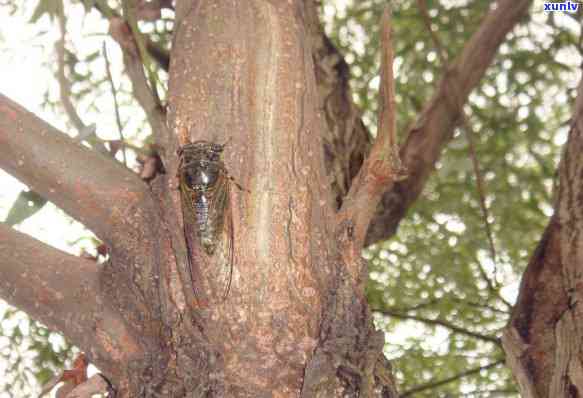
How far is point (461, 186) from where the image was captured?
7.06 feet

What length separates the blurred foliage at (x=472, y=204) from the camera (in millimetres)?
2082

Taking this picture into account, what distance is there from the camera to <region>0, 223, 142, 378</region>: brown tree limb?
1.03m

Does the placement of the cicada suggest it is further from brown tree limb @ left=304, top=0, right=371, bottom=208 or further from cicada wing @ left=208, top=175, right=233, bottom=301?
brown tree limb @ left=304, top=0, right=371, bottom=208

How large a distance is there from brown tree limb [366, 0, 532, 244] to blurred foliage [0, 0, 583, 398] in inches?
6.8

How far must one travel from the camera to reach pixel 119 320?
104 cm

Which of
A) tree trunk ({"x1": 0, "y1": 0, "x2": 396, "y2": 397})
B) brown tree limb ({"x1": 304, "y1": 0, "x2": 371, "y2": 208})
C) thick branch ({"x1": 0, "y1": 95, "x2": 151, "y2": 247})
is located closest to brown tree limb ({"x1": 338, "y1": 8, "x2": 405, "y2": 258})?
tree trunk ({"x1": 0, "y1": 0, "x2": 396, "y2": 397})

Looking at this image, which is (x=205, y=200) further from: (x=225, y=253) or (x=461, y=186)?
(x=461, y=186)

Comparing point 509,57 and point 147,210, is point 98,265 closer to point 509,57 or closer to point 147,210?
point 147,210

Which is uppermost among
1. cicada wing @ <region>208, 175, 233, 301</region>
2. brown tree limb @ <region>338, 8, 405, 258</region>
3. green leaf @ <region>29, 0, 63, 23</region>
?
green leaf @ <region>29, 0, 63, 23</region>

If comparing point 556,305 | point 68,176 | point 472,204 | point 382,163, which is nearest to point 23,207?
point 68,176

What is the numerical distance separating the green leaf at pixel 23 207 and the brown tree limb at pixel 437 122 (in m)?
0.87

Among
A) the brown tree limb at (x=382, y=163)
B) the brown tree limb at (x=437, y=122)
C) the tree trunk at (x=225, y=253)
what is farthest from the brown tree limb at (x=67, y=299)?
the brown tree limb at (x=437, y=122)

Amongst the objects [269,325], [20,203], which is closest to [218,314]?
[269,325]

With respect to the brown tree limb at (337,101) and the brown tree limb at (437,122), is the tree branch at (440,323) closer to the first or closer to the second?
the brown tree limb at (437,122)
